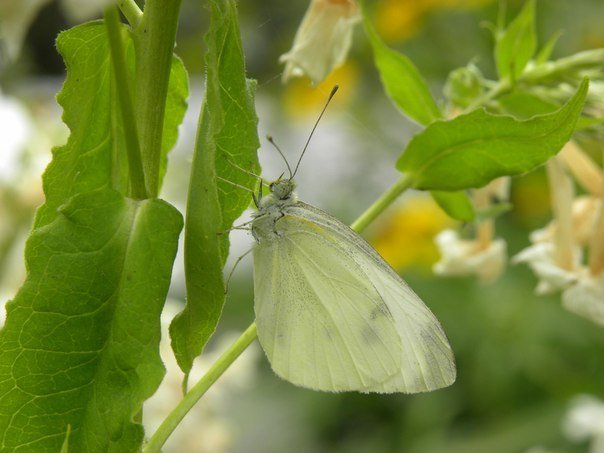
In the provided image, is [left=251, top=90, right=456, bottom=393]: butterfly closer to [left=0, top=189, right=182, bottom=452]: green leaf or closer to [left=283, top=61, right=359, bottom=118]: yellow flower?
[left=0, top=189, right=182, bottom=452]: green leaf

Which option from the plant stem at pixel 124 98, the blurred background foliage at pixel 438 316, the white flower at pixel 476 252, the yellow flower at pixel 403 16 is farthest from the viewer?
the yellow flower at pixel 403 16

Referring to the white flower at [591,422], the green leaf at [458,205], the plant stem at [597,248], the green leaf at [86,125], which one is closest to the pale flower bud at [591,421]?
the white flower at [591,422]

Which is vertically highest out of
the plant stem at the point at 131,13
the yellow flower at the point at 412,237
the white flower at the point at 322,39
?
the white flower at the point at 322,39

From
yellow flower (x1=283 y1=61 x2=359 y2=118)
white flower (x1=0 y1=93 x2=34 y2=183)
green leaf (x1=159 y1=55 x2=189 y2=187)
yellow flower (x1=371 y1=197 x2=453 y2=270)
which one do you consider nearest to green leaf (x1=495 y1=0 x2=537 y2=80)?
green leaf (x1=159 y1=55 x2=189 y2=187)

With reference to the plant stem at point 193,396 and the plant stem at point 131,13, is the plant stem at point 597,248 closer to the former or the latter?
the plant stem at point 193,396

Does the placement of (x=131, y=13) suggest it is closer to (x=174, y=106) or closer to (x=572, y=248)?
(x=174, y=106)

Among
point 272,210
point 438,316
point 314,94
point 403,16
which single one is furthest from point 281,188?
Result: point 314,94

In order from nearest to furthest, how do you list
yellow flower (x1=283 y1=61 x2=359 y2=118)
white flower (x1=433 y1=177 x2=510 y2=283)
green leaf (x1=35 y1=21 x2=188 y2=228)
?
green leaf (x1=35 y1=21 x2=188 y2=228), white flower (x1=433 y1=177 x2=510 y2=283), yellow flower (x1=283 y1=61 x2=359 y2=118)
